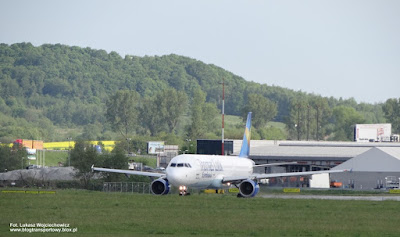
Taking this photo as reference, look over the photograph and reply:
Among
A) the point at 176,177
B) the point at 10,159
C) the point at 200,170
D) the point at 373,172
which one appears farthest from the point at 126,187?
the point at 10,159

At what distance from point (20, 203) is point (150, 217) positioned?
495 inches

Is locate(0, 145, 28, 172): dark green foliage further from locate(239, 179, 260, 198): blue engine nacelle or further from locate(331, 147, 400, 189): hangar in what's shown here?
locate(239, 179, 260, 198): blue engine nacelle

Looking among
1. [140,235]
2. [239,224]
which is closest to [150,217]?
[239,224]

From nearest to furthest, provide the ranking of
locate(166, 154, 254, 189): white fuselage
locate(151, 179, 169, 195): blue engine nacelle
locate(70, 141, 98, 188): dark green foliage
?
locate(166, 154, 254, 189): white fuselage < locate(151, 179, 169, 195): blue engine nacelle < locate(70, 141, 98, 188): dark green foliage

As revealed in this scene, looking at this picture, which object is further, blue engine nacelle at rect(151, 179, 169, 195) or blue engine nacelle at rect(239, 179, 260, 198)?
blue engine nacelle at rect(151, 179, 169, 195)

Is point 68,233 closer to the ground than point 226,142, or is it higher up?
closer to the ground

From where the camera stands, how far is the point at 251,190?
242 feet

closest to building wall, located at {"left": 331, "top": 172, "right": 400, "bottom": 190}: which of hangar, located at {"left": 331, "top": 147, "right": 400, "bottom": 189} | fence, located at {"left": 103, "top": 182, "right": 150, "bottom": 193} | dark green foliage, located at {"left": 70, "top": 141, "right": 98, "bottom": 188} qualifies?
hangar, located at {"left": 331, "top": 147, "right": 400, "bottom": 189}

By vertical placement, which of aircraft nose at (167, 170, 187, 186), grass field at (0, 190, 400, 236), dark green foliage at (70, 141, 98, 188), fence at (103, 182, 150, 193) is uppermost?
dark green foliage at (70, 141, 98, 188)

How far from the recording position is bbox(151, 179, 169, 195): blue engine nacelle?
75.0 m

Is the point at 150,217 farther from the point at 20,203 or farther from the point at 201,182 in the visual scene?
the point at 201,182

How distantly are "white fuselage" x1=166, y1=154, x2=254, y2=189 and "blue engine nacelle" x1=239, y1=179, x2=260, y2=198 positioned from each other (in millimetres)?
3207

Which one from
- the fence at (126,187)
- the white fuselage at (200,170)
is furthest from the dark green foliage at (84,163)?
the white fuselage at (200,170)

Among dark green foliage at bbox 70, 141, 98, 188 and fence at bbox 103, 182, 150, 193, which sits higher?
dark green foliage at bbox 70, 141, 98, 188
